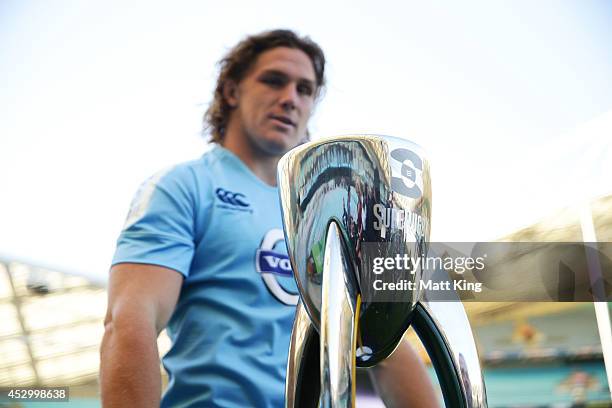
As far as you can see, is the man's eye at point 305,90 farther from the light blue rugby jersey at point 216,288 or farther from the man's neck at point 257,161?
the light blue rugby jersey at point 216,288

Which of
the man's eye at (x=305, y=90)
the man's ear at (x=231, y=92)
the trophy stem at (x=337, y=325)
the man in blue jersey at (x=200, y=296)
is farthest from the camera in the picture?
the man's ear at (x=231, y=92)

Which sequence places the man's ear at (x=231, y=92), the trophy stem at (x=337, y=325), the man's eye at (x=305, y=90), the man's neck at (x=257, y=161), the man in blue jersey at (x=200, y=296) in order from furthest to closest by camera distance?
the man's ear at (x=231, y=92) → the man's eye at (x=305, y=90) → the man's neck at (x=257, y=161) → the man in blue jersey at (x=200, y=296) → the trophy stem at (x=337, y=325)

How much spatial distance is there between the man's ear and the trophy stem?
Result: 2.02 ft

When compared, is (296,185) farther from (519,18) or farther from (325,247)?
(519,18)

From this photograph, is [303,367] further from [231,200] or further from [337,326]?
[231,200]

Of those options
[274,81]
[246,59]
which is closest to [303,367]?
[274,81]

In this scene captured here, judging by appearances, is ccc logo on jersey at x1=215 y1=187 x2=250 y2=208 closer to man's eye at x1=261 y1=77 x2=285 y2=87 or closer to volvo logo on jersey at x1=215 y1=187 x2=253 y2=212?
volvo logo on jersey at x1=215 y1=187 x2=253 y2=212

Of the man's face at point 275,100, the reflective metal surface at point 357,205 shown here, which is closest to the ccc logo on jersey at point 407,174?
the reflective metal surface at point 357,205

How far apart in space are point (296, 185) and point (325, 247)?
0.02m

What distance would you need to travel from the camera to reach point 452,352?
22 cm

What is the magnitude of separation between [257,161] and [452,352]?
0.41 m

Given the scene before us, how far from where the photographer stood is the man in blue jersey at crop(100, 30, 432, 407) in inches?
16.3

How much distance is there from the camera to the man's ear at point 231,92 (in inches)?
31.7

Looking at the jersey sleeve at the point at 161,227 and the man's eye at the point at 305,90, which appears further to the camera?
the man's eye at the point at 305,90
